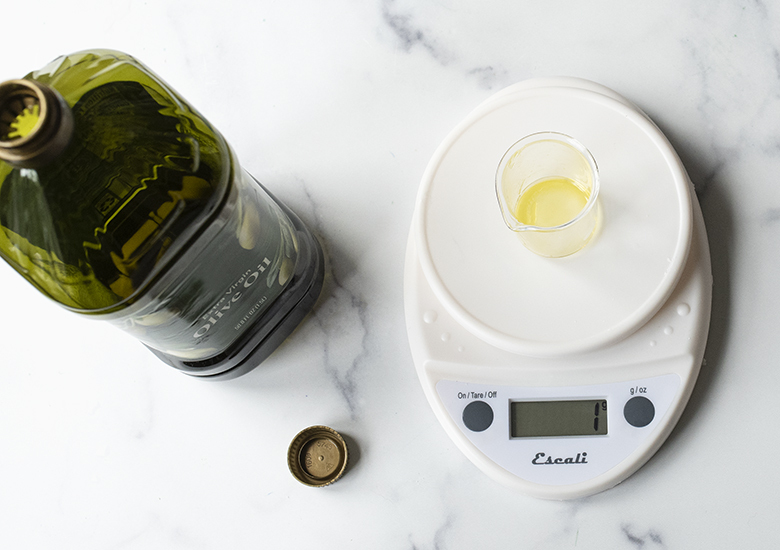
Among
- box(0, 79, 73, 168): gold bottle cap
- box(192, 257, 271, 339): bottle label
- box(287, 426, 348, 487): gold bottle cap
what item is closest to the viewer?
box(0, 79, 73, 168): gold bottle cap

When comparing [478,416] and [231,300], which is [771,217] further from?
[231,300]

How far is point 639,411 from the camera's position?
60 centimetres

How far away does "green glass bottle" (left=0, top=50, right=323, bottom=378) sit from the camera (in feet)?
1.27

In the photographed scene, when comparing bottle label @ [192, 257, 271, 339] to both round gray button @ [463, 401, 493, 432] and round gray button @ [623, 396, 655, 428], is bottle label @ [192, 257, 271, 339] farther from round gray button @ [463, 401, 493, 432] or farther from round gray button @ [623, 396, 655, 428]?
round gray button @ [623, 396, 655, 428]

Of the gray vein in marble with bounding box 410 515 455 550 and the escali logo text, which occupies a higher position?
the escali logo text

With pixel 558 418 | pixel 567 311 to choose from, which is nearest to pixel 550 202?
pixel 567 311

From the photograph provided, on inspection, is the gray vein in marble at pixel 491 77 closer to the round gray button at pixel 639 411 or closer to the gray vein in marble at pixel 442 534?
the round gray button at pixel 639 411

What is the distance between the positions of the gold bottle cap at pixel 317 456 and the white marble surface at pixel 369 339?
0.02 m

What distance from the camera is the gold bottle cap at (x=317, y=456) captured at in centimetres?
65

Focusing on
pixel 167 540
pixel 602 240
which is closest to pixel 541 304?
pixel 602 240

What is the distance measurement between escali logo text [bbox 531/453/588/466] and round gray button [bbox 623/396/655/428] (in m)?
0.06

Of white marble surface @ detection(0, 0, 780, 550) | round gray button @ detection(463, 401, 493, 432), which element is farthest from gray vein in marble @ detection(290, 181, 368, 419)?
round gray button @ detection(463, 401, 493, 432)

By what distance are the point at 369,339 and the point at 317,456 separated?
5.7 inches

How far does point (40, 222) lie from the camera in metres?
0.41
